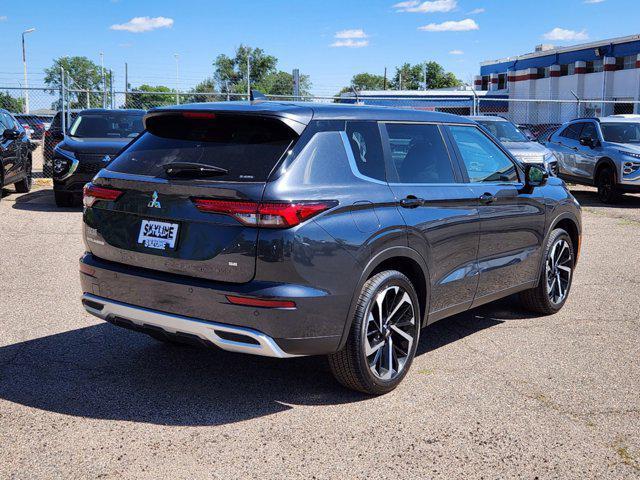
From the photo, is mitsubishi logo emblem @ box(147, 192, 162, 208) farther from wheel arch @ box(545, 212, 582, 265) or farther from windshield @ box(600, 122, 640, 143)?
windshield @ box(600, 122, 640, 143)

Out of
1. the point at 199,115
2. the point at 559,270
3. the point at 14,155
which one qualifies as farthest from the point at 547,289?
the point at 14,155

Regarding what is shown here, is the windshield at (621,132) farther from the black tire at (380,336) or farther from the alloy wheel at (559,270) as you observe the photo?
the black tire at (380,336)

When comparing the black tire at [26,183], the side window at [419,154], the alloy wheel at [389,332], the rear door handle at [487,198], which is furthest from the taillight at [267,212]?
the black tire at [26,183]

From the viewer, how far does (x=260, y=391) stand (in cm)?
461

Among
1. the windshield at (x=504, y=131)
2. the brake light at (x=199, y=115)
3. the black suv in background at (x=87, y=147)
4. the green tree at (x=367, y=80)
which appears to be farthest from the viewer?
the green tree at (x=367, y=80)

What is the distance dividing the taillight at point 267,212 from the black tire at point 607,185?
13.2 meters

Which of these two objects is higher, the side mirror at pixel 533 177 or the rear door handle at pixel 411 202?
the side mirror at pixel 533 177

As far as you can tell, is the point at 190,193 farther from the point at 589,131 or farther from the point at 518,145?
the point at 589,131

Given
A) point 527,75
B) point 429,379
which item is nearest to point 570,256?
point 429,379

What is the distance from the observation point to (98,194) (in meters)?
4.59

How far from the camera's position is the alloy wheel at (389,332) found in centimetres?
446

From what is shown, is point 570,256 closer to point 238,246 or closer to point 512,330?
point 512,330

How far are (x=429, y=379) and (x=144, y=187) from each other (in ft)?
7.29

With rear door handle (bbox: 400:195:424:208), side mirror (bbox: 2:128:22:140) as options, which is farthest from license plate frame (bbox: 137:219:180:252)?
side mirror (bbox: 2:128:22:140)
